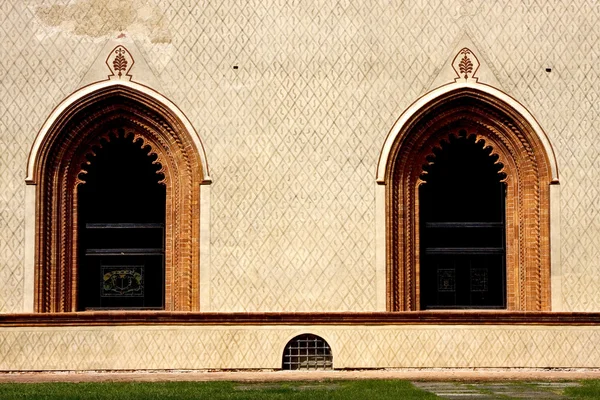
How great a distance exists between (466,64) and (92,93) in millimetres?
5033

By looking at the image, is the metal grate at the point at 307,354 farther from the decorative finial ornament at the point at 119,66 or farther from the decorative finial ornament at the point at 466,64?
the decorative finial ornament at the point at 119,66

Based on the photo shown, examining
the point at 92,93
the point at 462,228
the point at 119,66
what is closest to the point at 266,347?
the point at 462,228

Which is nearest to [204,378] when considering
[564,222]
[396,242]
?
[396,242]

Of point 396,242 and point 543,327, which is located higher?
point 396,242

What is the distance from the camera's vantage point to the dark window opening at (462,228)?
1581cm

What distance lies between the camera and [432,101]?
15.4 meters

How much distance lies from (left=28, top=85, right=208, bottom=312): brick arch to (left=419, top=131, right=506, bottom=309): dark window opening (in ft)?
10.5

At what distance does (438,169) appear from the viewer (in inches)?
631

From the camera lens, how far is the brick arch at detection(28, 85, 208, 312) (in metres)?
15.3

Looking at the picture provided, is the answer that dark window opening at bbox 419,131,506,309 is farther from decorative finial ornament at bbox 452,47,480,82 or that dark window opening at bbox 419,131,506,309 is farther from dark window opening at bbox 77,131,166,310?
dark window opening at bbox 77,131,166,310

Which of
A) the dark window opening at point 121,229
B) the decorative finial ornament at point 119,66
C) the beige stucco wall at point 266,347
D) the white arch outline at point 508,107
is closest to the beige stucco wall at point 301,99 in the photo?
the white arch outline at point 508,107

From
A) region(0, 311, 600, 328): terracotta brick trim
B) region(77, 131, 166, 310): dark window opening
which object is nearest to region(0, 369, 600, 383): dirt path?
region(0, 311, 600, 328): terracotta brick trim

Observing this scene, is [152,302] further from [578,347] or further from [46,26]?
[578,347]

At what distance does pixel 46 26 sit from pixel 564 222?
24.4 ft
